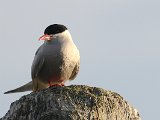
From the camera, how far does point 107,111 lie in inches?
291

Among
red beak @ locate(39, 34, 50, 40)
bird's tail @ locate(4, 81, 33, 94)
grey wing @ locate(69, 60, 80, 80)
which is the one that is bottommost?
bird's tail @ locate(4, 81, 33, 94)

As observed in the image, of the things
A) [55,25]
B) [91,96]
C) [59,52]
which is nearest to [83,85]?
[91,96]

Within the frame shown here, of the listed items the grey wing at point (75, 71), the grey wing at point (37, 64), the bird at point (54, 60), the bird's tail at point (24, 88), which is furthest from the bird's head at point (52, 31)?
the bird's tail at point (24, 88)

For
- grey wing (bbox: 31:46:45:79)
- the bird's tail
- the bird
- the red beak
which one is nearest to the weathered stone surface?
the bird

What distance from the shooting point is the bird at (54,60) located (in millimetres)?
11086

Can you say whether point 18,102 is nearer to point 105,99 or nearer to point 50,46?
point 105,99

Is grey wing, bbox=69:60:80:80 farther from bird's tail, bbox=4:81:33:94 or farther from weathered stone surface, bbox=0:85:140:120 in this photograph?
weathered stone surface, bbox=0:85:140:120

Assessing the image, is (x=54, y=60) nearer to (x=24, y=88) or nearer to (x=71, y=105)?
(x=24, y=88)

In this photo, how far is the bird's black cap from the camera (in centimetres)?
1165

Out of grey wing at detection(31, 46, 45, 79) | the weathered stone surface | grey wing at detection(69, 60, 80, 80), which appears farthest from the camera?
grey wing at detection(69, 60, 80, 80)

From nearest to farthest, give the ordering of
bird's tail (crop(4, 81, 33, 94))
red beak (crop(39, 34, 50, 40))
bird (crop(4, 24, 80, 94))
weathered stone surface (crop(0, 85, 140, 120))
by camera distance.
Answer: weathered stone surface (crop(0, 85, 140, 120)), bird (crop(4, 24, 80, 94)), red beak (crop(39, 34, 50, 40)), bird's tail (crop(4, 81, 33, 94))

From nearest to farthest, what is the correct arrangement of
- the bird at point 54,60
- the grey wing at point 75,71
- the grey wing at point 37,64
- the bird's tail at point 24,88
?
the bird at point 54,60 → the grey wing at point 37,64 → the grey wing at point 75,71 → the bird's tail at point 24,88

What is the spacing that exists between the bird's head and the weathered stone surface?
389 centimetres

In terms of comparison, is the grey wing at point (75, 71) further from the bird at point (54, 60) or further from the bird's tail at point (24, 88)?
the bird's tail at point (24, 88)
